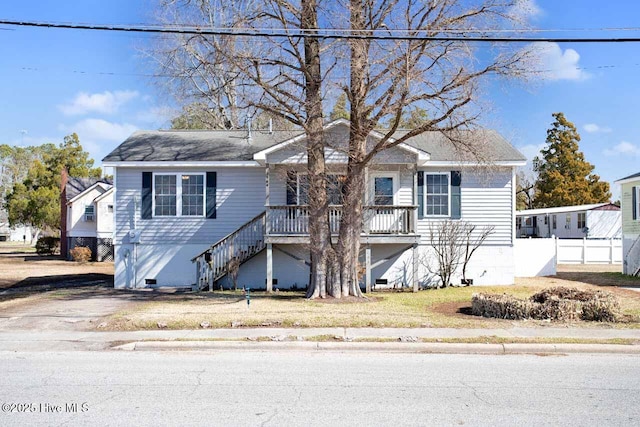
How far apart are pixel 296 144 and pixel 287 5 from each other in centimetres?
486

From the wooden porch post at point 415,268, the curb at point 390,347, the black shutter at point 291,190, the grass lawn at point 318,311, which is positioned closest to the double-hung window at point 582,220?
the grass lawn at point 318,311

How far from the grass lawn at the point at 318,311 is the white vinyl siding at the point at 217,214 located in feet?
9.71

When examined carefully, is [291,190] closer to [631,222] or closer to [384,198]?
[384,198]

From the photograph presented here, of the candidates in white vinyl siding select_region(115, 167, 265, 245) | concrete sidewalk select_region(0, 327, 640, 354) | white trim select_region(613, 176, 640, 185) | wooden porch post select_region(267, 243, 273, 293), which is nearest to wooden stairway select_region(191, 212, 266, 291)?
wooden porch post select_region(267, 243, 273, 293)

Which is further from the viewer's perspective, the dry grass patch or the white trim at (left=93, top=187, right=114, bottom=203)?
the white trim at (left=93, top=187, right=114, bottom=203)

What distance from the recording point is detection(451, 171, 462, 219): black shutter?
21.1 metres

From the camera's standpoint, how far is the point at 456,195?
69.4 feet

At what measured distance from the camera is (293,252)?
20.7 m

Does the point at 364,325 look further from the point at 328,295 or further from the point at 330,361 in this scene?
the point at 328,295

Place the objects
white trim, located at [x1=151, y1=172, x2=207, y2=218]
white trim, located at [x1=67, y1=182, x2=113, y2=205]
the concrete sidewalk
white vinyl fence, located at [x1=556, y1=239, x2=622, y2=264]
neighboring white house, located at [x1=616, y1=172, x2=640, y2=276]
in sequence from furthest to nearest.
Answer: white trim, located at [x1=67, y1=182, x2=113, y2=205] < white vinyl fence, located at [x1=556, y1=239, x2=622, y2=264] < neighboring white house, located at [x1=616, y1=172, x2=640, y2=276] < white trim, located at [x1=151, y1=172, x2=207, y2=218] < the concrete sidewalk

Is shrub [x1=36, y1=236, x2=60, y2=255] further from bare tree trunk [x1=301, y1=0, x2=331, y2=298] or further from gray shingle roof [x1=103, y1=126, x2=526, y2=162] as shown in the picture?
bare tree trunk [x1=301, y1=0, x2=331, y2=298]

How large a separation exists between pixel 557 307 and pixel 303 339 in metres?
5.88

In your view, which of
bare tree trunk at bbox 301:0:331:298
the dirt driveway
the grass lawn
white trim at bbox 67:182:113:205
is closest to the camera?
the grass lawn

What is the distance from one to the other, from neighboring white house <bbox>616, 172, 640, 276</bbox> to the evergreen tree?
844 inches
